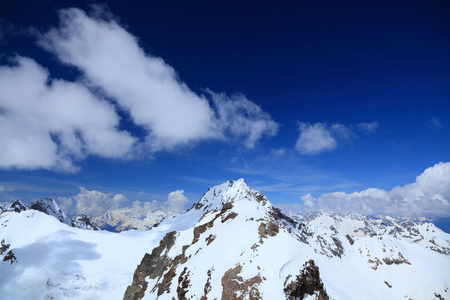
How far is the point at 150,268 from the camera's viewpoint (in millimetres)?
58594

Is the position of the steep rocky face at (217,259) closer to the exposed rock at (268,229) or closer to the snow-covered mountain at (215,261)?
the exposed rock at (268,229)

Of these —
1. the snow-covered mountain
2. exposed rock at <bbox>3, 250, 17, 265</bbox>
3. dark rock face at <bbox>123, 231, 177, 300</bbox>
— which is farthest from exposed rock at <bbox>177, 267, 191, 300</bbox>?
exposed rock at <bbox>3, 250, 17, 265</bbox>

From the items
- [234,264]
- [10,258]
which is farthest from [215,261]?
[10,258]

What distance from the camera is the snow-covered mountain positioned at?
2995cm

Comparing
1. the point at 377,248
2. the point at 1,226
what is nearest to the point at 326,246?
the point at 377,248

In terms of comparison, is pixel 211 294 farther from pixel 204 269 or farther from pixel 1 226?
pixel 1 226

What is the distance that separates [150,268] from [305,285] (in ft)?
159

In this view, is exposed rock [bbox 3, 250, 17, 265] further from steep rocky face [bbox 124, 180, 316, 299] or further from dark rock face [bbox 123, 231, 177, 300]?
steep rocky face [bbox 124, 180, 316, 299]

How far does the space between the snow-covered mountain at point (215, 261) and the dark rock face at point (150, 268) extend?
347 mm

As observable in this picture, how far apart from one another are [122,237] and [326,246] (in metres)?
122

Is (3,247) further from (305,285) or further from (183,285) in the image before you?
(305,285)

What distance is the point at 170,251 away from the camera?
5803 centimetres

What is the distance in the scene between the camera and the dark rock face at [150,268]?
5350 cm

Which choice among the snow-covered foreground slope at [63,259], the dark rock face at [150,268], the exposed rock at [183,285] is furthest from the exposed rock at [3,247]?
the exposed rock at [183,285]
